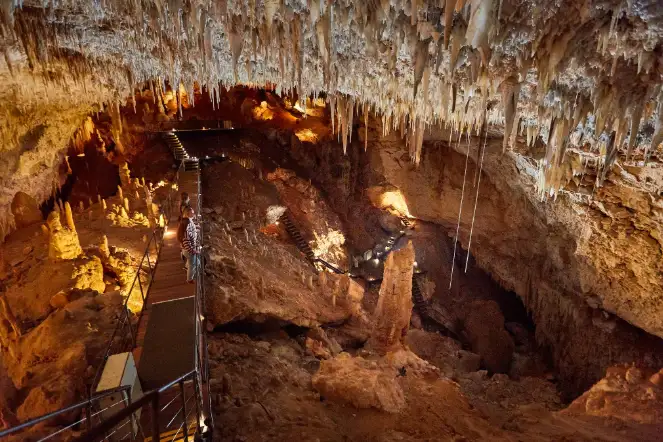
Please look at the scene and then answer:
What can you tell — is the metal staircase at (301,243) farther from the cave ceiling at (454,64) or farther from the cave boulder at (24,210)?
the cave boulder at (24,210)

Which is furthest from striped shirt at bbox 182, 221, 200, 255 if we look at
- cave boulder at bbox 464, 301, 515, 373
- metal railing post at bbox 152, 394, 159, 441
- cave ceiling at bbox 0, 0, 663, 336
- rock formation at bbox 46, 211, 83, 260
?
cave boulder at bbox 464, 301, 515, 373

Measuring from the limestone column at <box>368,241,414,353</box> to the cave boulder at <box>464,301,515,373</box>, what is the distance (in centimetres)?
526

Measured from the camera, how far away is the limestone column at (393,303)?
10023mm

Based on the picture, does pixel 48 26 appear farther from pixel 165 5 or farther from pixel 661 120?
pixel 661 120

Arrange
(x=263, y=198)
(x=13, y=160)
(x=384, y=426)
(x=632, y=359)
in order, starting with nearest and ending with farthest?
(x=384, y=426) < (x=632, y=359) < (x=13, y=160) < (x=263, y=198)

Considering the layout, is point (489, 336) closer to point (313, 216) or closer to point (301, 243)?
point (301, 243)

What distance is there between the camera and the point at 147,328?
5.27m

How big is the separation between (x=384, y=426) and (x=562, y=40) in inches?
216

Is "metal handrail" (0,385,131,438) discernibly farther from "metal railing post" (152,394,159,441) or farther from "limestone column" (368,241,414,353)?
"limestone column" (368,241,414,353)

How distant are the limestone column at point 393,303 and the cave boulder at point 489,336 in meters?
5.26

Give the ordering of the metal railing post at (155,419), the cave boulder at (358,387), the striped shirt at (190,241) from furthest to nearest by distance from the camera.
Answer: the striped shirt at (190,241) → the cave boulder at (358,387) → the metal railing post at (155,419)

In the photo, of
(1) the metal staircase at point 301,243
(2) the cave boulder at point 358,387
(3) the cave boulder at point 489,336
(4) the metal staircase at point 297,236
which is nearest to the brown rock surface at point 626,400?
(2) the cave boulder at point 358,387

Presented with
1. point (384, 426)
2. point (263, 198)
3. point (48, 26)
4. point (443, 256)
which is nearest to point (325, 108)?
point (263, 198)

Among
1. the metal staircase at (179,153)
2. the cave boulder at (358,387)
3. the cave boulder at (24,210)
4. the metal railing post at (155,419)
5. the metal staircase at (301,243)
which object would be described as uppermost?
the metal railing post at (155,419)
